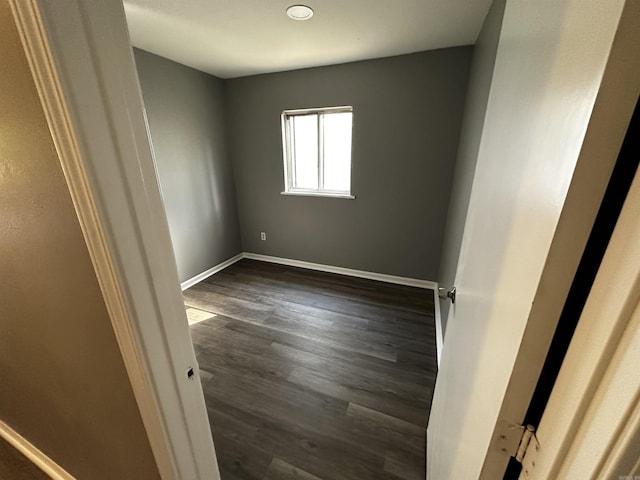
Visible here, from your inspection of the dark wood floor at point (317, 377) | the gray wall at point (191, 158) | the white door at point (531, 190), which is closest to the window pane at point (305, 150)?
the gray wall at point (191, 158)

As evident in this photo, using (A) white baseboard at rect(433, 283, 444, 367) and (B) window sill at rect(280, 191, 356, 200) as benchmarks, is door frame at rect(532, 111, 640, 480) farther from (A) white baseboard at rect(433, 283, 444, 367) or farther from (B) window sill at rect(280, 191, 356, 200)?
(B) window sill at rect(280, 191, 356, 200)

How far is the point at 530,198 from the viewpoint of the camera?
1.39 ft

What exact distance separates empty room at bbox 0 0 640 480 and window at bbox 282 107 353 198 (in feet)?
1.37

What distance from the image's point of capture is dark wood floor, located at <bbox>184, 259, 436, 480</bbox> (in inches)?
51.4

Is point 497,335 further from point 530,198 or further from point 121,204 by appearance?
point 121,204

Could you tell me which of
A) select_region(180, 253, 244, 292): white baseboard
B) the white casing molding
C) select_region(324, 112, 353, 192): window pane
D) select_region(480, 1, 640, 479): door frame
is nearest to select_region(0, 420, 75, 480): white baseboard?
select_region(180, 253, 244, 292): white baseboard

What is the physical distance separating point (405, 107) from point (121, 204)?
2.61 meters

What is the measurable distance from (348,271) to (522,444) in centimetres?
279

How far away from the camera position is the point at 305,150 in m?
3.16

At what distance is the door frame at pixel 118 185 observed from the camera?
1.42 feet

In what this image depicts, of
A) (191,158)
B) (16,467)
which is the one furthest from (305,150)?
(16,467)

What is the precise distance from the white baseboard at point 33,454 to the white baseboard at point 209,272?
1.66 metres

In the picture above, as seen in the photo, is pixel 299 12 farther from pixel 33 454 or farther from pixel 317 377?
pixel 33 454

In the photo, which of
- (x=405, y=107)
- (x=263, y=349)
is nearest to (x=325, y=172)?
(x=405, y=107)
